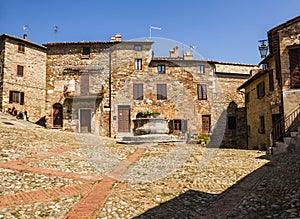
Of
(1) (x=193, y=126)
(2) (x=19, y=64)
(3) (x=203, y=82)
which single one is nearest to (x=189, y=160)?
(1) (x=193, y=126)

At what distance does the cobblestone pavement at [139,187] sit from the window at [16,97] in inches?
715

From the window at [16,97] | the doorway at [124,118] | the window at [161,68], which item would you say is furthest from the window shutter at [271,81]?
the window at [16,97]

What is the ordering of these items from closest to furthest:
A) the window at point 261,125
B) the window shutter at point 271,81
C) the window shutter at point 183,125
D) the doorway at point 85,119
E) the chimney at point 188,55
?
1. the window shutter at point 271,81
2. the window at point 261,125
3. the doorway at point 85,119
4. the window shutter at point 183,125
5. the chimney at point 188,55

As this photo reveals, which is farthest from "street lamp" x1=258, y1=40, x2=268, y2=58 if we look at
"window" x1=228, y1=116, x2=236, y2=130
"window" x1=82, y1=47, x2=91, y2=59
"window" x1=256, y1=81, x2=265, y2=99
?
"window" x1=82, y1=47, x2=91, y2=59

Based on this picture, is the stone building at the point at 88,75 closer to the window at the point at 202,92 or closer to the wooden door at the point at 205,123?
the window at the point at 202,92

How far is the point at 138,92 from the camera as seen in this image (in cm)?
2847

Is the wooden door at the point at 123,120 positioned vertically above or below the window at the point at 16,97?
below

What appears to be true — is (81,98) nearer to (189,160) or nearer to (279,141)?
(189,160)

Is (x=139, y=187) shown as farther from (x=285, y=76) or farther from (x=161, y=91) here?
(x=161, y=91)

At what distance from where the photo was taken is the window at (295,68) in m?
14.0

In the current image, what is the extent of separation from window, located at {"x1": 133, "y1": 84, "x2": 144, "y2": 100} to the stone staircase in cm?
1799

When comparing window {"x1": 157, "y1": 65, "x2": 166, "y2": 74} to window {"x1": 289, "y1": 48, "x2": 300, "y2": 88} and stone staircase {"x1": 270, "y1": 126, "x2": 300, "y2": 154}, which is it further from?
stone staircase {"x1": 270, "y1": 126, "x2": 300, "y2": 154}

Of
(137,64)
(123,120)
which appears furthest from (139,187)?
(137,64)

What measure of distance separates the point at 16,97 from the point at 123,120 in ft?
39.8
